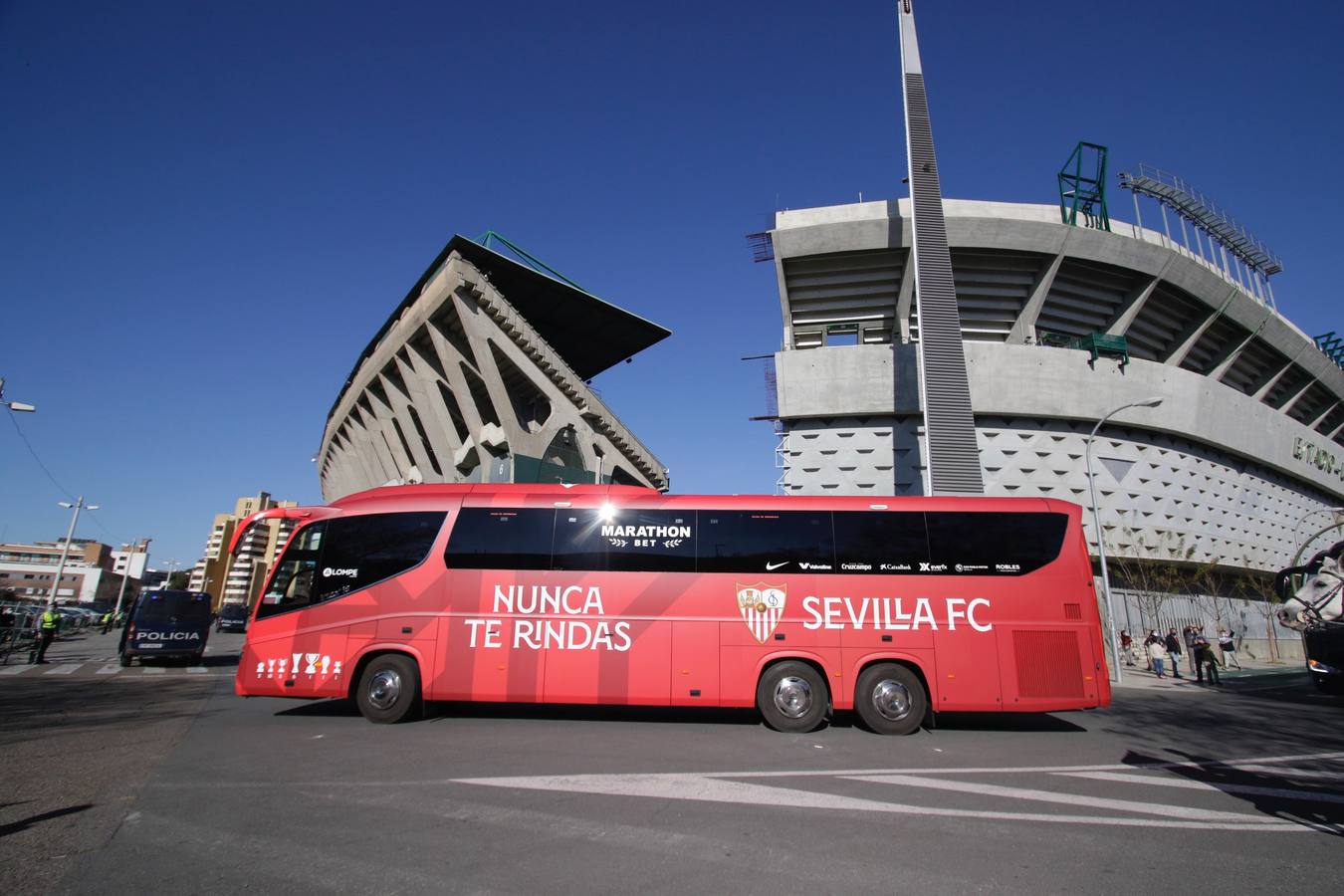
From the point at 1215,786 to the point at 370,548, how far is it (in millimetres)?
10825

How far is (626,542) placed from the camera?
955 centimetres

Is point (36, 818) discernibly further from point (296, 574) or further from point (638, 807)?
point (296, 574)

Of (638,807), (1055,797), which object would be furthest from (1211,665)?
(638,807)

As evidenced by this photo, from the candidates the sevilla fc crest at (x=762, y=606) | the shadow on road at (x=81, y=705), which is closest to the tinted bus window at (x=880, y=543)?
the sevilla fc crest at (x=762, y=606)

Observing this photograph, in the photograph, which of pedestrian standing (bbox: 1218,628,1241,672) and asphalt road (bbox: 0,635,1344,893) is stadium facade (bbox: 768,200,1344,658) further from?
asphalt road (bbox: 0,635,1344,893)

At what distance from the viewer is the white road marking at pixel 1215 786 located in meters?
5.91

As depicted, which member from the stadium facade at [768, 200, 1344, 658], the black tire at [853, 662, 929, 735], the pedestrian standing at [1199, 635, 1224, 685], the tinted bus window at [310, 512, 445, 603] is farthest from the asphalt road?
the stadium facade at [768, 200, 1344, 658]

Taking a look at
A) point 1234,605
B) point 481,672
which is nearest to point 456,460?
point 481,672

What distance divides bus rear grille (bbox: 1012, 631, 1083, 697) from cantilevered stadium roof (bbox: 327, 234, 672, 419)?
24.9 meters

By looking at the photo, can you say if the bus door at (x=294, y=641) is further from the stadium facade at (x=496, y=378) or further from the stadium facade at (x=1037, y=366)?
the stadium facade at (x=1037, y=366)

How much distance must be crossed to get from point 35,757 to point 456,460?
23749mm

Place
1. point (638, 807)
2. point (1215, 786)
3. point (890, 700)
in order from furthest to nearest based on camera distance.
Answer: point (890, 700) → point (1215, 786) → point (638, 807)

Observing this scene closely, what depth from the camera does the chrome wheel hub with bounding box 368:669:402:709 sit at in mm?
9117

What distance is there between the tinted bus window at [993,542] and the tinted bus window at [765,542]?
5.54ft
